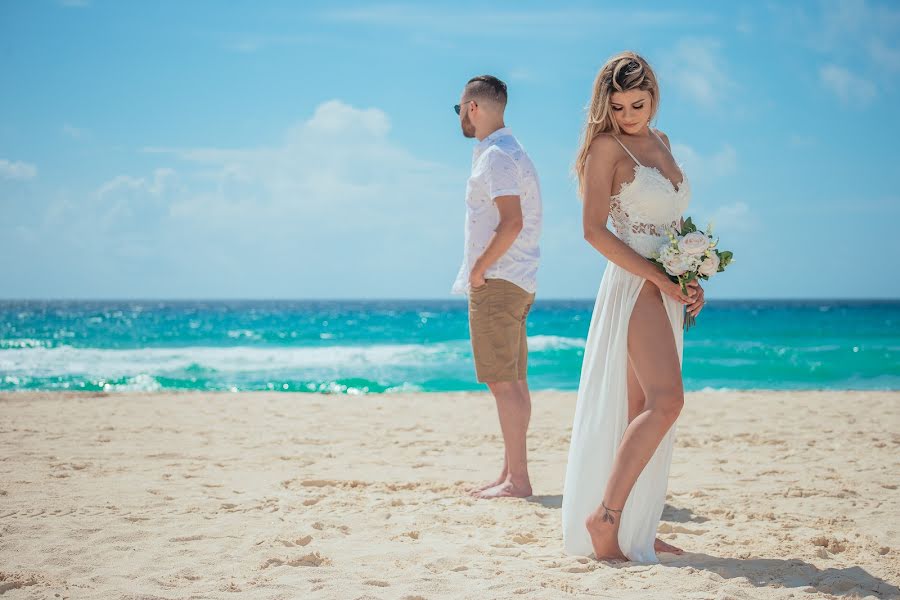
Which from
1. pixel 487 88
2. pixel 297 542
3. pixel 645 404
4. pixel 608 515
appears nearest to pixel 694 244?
pixel 645 404

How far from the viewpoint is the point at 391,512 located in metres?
4.20

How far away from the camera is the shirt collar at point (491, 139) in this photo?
4.44m

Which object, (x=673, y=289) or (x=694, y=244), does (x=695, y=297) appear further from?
(x=694, y=244)

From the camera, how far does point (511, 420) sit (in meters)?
4.47

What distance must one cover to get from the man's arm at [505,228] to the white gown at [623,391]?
103cm

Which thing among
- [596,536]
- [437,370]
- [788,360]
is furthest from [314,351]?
[596,536]

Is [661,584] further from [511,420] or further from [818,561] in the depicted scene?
[511,420]

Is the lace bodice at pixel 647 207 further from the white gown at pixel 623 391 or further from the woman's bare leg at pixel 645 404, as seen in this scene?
the woman's bare leg at pixel 645 404

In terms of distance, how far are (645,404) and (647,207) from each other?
82cm

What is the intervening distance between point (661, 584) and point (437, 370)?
15.3 m

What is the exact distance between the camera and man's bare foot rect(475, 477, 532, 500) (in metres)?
4.57

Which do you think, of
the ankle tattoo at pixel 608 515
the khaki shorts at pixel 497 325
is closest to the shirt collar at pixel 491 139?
the khaki shorts at pixel 497 325

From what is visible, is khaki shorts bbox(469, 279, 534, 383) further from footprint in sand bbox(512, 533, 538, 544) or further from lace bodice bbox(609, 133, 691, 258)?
lace bodice bbox(609, 133, 691, 258)

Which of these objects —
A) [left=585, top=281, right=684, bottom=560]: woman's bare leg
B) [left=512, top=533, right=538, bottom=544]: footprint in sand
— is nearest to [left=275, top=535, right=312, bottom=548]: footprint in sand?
[left=512, top=533, right=538, bottom=544]: footprint in sand
